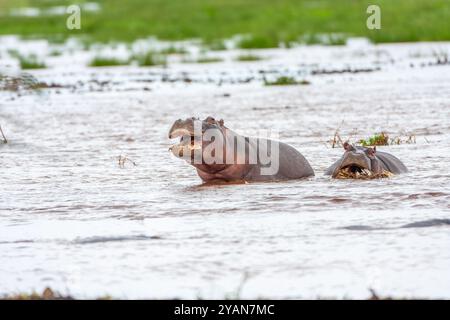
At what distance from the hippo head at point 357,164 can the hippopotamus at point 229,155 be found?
366 mm

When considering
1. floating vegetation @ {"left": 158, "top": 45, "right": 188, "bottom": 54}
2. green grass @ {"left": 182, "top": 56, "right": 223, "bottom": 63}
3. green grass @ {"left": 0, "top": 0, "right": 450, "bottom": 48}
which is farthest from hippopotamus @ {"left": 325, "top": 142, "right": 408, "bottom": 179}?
floating vegetation @ {"left": 158, "top": 45, "right": 188, "bottom": 54}

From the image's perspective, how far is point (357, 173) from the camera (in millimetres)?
9398

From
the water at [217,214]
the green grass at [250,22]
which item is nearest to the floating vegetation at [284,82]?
the water at [217,214]

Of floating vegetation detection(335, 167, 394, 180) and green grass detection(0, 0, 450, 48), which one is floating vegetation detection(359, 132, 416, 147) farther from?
green grass detection(0, 0, 450, 48)

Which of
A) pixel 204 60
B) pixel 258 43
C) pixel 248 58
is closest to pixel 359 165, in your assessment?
pixel 248 58

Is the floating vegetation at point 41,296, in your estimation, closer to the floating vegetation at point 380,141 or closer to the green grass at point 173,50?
the floating vegetation at point 380,141

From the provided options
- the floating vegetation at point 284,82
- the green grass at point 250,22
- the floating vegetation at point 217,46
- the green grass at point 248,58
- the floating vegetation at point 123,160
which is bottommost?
the floating vegetation at point 123,160

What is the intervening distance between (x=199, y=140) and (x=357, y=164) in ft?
4.34

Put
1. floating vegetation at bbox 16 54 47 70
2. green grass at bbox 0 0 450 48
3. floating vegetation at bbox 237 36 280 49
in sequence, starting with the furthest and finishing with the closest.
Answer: green grass at bbox 0 0 450 48 → floating vegetation at bbox 237 36 280 49 → floating vegetation at bbox 16 54 47 70

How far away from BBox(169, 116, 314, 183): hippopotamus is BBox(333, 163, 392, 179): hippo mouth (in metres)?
0.36

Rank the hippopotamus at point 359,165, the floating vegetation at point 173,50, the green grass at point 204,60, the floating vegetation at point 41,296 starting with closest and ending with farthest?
the floating vegetation at point 41,296 → the hippopotamus at point 359,165 → the green grass at point 204,60 → the floating vegetation at point 173,50

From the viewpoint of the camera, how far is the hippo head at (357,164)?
933 centimetres

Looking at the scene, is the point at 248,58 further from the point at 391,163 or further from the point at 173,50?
the point at 391,163

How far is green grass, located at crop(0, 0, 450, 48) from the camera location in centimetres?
3284
